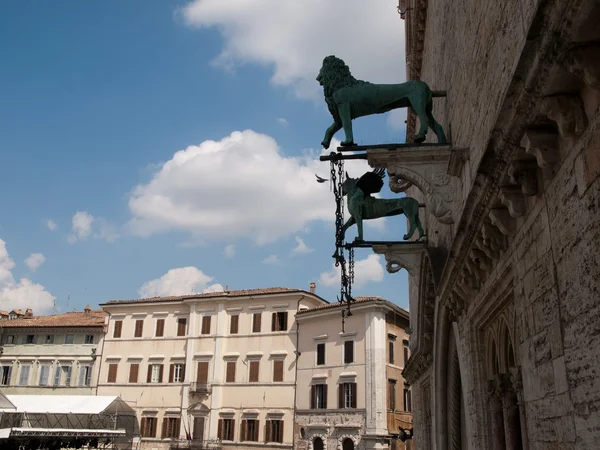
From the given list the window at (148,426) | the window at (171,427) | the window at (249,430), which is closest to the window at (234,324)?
Answer: the window at (249,430)

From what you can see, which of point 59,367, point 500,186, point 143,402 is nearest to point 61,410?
point 143,402

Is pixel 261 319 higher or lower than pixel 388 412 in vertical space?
higher

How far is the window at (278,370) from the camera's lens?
36406 millimetres

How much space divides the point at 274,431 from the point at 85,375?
14.9 m

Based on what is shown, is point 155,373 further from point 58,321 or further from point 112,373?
point 58,321

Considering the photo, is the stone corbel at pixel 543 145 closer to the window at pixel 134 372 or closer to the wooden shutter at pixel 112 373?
the window at pixel 134 372

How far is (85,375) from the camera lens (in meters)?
42.0

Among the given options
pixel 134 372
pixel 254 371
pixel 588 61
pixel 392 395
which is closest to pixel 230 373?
pixel 254 371

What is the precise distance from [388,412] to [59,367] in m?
23.3

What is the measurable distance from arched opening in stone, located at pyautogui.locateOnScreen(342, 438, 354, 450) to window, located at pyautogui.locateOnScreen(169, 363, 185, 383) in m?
12.0

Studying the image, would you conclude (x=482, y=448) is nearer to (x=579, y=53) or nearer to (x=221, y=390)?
(x=579, y=53)

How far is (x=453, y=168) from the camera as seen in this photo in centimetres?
686

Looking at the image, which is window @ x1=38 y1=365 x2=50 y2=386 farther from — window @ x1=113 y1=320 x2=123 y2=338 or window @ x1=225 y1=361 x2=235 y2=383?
window @ x1=225 y1=361 x2=235 y2=383

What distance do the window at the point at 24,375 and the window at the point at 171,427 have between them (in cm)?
1127
